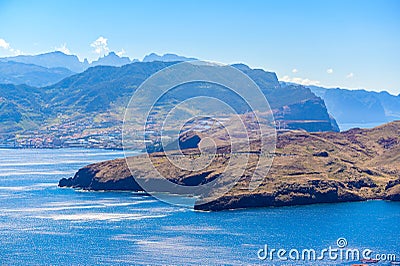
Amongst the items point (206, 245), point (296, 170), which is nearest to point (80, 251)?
point (206, 245)

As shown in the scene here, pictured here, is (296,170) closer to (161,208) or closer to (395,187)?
(395,187)

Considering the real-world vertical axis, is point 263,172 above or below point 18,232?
above

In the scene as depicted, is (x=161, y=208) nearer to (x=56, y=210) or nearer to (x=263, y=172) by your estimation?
(x=56, y=210)

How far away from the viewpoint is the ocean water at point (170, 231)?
11031 cm

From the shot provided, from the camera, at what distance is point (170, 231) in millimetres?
130000

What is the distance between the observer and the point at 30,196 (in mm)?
183875

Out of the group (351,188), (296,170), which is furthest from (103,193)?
(351,188)

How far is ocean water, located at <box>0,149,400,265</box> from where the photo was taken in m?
110

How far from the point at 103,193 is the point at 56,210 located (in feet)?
120

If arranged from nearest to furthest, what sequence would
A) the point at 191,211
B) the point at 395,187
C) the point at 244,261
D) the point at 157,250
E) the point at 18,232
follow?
the point at 244,261 → the point at 157,250 → the point at 18,232 → the point at 191,211 → the point at 395,187

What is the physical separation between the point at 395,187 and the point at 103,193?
3051 inches

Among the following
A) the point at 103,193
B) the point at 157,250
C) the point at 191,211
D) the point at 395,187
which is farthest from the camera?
the point at 103,193

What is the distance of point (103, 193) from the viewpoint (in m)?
195

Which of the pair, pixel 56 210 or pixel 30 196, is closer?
pixel 56 210
